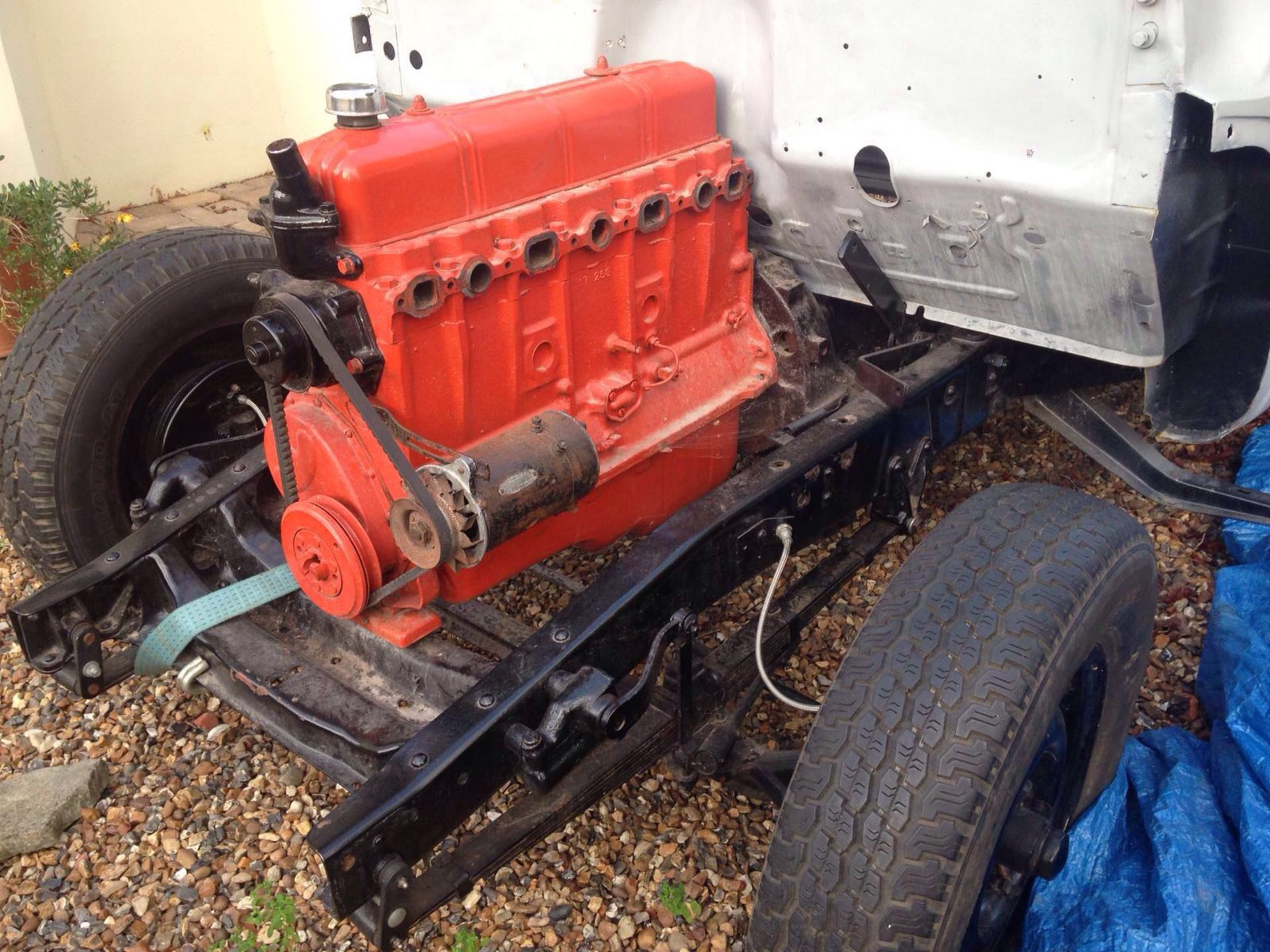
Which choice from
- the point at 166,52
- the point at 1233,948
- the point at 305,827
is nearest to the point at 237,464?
the point at 305,827

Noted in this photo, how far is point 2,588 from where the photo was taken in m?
3.80

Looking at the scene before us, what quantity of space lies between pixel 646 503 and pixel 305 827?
47.6 inches

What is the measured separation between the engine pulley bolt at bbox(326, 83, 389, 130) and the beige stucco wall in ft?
13.4

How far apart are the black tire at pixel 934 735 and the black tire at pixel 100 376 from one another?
206 centimetres

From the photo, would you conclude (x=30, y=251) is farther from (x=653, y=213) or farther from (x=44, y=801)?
(x=653, y=213)

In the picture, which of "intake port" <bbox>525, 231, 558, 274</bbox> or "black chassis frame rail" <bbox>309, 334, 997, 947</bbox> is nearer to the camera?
"black chassis frame rail" <bbox>309, 334, 997, 947</bbox>

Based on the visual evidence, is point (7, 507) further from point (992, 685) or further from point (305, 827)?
point (992, 685)

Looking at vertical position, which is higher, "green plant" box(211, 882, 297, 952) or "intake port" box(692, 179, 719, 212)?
"intake port" box(692, 179, 719, 212)

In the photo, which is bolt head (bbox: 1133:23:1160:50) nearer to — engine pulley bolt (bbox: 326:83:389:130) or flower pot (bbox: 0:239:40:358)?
engine pulley bolt (bbox: 326:83:389:130)

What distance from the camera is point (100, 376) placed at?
9.47 ft

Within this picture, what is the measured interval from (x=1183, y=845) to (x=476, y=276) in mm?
1919

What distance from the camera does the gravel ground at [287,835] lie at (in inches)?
101

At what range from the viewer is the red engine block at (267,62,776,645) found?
2.12m

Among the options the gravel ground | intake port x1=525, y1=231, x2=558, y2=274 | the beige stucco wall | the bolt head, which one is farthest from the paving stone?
the bolt head
